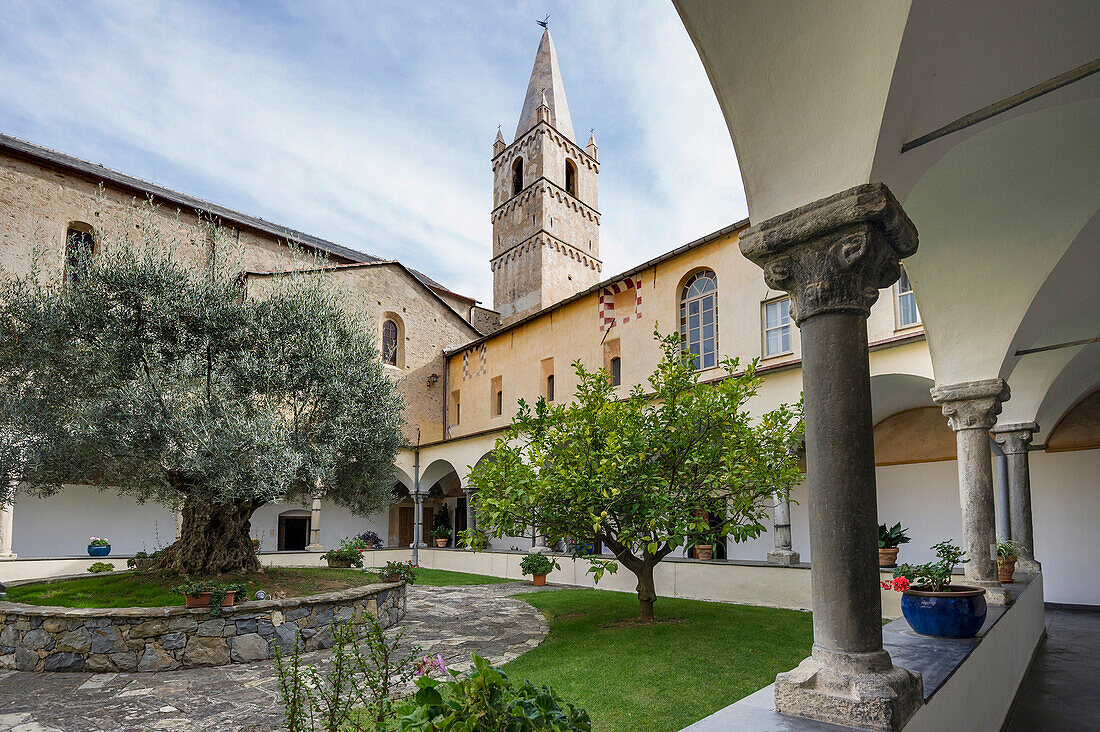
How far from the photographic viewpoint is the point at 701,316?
15914 mm

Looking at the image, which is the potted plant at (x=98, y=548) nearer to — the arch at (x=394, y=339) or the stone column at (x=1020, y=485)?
the arch at (x=394, y=339)

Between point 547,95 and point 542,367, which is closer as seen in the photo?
point 542,367

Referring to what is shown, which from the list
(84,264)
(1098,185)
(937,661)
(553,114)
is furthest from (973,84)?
(553,114)

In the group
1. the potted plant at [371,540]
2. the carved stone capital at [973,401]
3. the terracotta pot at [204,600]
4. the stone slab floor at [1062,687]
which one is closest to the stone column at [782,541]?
the stone slab floor at [1062,687]

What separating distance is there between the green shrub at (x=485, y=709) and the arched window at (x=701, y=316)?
45.6 feet

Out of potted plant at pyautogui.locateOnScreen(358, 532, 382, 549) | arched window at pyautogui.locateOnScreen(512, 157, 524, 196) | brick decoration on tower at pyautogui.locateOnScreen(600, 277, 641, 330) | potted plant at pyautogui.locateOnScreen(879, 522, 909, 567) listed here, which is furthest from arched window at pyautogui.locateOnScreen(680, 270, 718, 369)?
arched window at pyautogui.locateOnScreen(512, 157, 524, 196)

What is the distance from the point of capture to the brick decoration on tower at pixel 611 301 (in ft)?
58.1

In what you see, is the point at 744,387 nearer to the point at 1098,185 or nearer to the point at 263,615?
the point at 1098,185

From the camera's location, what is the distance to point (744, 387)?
26.7 ft

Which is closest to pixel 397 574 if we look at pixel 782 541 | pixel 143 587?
pixel 143 587

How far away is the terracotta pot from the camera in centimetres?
772

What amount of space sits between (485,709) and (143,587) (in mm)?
9229

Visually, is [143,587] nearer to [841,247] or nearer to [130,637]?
[130,637]

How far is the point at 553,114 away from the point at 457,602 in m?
30.4
